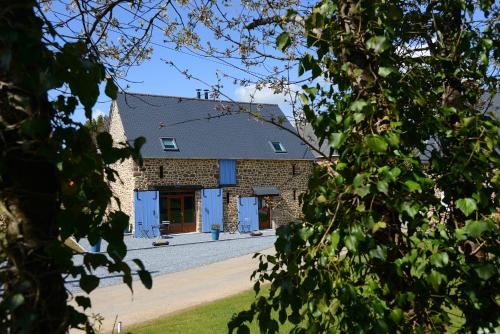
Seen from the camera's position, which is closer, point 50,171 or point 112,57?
point 50,171

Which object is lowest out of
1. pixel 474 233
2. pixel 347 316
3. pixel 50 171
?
pixel 347 316

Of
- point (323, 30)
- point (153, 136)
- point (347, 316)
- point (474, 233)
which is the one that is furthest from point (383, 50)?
point (153, 136)

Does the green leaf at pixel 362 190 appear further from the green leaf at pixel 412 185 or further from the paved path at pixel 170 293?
the paved path at pixel 170 293

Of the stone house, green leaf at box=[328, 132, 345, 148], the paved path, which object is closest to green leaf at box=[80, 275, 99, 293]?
green leaf at box=[328, 132, 345, 148]

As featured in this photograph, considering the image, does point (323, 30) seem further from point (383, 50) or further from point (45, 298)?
point (45, 298)

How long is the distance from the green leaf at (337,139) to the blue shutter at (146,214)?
21.5 m

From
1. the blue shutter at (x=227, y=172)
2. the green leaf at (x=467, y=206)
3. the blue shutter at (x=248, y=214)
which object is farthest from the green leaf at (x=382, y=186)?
the blue shutter at (x=248, y=214)

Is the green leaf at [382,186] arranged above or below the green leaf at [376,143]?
below

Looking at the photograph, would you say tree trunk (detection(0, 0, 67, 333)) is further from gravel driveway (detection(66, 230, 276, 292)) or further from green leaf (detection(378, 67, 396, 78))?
gravel driveway (detection(66, 230, 276, 292))

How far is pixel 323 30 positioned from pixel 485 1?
3.65ft

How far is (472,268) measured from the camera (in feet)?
6.64

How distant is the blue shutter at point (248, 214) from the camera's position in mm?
25438

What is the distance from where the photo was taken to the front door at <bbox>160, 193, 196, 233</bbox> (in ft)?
79.0

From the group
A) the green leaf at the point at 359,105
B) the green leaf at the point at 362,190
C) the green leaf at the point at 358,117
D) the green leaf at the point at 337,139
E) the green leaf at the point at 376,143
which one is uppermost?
the green leaf at the point at 359,105
